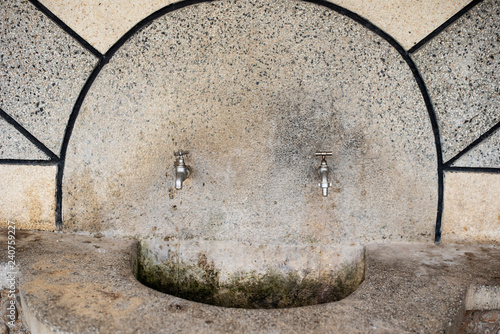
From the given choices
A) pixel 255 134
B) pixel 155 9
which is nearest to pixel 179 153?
pixel 255 134

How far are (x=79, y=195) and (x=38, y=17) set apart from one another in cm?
134

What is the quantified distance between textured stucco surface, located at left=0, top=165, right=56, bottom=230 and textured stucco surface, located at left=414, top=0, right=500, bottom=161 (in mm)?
2923

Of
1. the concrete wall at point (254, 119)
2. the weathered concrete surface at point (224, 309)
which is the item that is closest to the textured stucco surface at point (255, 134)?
the concrete wall at point (254, 119)

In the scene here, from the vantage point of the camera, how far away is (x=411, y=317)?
7.01ft

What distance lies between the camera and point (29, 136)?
3062 mm

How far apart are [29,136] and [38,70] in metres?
0.50

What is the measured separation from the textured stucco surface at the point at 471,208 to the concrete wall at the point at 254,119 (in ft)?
0.04

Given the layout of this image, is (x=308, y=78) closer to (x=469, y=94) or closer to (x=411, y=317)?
(x=469, y=94)

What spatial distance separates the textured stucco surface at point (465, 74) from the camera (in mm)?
2801

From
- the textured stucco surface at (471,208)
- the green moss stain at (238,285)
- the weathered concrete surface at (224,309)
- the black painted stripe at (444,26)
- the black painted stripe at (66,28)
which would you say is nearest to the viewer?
the weathered concrete surface at (224,309)

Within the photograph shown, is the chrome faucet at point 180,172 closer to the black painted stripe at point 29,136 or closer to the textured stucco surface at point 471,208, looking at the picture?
the black painted stripe at point 29,136

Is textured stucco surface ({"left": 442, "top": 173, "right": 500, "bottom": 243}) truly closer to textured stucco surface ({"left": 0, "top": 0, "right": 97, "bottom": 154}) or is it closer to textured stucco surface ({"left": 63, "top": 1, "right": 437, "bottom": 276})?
textured stucco surface ({"left": 63, "top": 1, "right": 437, "bottom": 276})

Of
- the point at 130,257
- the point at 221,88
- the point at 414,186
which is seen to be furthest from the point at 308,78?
the point at 130,257

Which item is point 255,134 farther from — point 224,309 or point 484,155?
point 484,155
